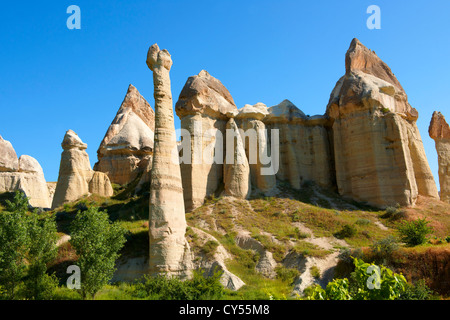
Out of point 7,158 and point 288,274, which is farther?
point 7,158

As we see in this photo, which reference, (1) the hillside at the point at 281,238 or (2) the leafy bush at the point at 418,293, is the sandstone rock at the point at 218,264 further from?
(2) the leafy bush at the point at 418,293

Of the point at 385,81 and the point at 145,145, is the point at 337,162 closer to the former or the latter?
the point at 385,81

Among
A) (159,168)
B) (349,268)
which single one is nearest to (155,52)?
(159,168)

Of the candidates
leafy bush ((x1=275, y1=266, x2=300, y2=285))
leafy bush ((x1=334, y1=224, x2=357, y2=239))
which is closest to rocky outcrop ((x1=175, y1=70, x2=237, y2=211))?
leafy bush ((x1=275, y1=266, x2=300, y2=285))

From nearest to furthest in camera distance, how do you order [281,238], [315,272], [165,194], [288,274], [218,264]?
[315,272], [288,274], [218,264], [165,194], [281,238]

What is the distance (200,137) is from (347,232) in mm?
12623

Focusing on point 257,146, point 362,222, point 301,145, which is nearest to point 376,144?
point 301,145

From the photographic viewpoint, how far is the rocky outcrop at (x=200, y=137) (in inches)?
1179

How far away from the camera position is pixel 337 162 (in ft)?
112

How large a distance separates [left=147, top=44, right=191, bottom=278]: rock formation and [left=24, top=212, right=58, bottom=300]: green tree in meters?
4.77

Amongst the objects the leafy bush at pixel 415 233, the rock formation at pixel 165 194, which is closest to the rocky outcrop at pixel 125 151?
the rock formation at pixel 165 194

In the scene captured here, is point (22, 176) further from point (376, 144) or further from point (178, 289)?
Answer: point (376, 144)

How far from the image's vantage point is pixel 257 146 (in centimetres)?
3325
